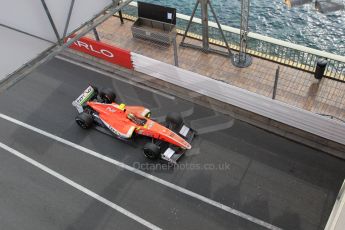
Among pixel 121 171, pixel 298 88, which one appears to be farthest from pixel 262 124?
pixel 121 171

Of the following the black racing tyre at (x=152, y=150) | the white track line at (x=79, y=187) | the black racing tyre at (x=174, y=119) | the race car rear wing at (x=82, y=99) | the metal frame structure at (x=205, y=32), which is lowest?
the white track line at (x=79, y=187)

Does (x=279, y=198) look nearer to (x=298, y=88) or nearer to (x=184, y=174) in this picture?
(x=184, y=174)

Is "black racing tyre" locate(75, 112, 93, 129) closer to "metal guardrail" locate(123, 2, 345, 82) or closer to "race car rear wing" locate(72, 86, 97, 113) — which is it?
"race car rear wing" locate(72, 86, 97, 113)

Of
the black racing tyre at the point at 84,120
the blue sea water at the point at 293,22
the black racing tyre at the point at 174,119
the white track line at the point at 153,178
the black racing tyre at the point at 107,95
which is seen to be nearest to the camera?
the white track line at the point at 153,178

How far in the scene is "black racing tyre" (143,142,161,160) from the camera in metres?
10.2

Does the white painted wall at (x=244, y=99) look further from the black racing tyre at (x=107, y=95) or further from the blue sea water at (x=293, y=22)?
the blue sea water at (x=293, y=22)

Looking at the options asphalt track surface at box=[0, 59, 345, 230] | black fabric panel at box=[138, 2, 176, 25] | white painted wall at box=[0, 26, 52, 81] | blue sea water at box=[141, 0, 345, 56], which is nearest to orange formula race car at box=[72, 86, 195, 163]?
asphalt track surface at box=[0, 59, 345, 230]

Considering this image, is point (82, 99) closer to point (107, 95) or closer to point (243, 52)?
point (107, 95)

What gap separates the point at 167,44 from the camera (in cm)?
1408

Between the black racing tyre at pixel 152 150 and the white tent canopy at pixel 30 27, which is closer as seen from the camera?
the white tent canopy at pixel 30 27

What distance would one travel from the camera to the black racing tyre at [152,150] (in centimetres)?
1019

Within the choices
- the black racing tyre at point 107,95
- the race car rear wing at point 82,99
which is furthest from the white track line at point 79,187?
the black racing tyre at point 107,95

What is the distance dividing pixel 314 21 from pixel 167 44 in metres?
8.93

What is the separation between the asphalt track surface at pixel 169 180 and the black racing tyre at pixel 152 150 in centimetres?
40
